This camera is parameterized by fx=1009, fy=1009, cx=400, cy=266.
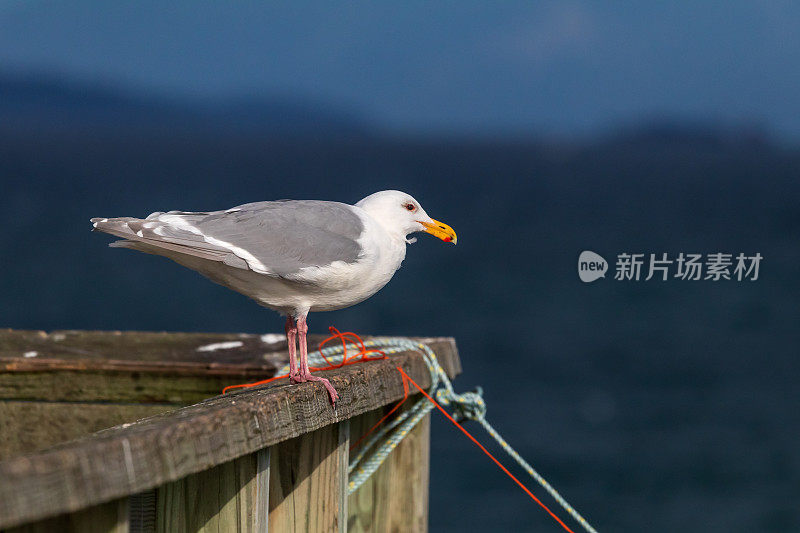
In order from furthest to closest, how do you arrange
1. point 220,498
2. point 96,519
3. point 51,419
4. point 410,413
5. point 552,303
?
point 552,303 → point 51,419 → point 410,413 → point 220,498 → point 96,519

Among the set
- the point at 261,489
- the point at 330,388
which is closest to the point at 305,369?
the point at 330,388

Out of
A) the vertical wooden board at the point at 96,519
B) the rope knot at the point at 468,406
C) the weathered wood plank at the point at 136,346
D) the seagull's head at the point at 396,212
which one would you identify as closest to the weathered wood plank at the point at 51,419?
the weathered wood plank at the point at 136,346

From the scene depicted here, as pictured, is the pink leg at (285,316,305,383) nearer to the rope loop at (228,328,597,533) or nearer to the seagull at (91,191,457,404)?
the seagull at (91,191,457,404)

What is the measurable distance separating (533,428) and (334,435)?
1471cm

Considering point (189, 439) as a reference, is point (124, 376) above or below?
above

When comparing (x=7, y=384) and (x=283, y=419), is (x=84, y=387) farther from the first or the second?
(x=283, y=419)

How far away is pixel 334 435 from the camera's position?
8.91 ft

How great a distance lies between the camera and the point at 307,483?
2568 mm

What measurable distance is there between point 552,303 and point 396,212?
26.0m

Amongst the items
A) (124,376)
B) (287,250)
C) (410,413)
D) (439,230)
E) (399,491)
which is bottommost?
(399,491)

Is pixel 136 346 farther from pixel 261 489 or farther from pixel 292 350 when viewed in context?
pixel 261 489

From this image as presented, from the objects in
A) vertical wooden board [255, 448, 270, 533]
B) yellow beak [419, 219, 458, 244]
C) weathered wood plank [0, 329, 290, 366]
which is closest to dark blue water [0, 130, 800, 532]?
weathered wood plank [0, 329, 290, 366]

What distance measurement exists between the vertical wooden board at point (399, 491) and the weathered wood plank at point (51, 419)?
843mm

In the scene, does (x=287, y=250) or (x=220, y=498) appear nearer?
(x=220, y=498)
